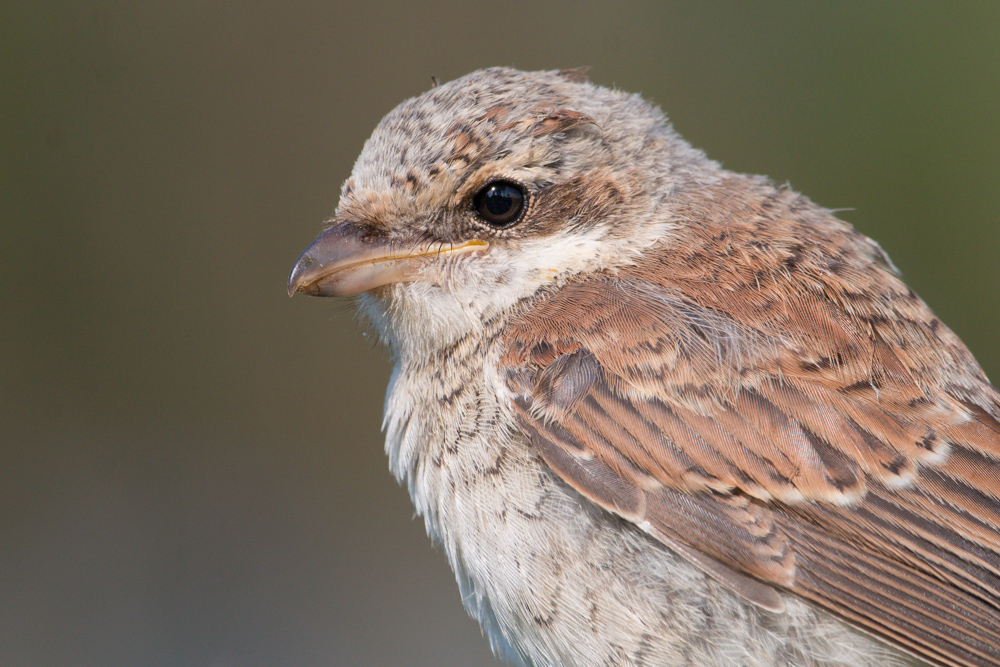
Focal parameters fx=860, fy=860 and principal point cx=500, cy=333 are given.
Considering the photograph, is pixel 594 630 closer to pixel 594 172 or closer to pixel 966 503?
pixel 966 503

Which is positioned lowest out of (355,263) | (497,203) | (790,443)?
(790,443)

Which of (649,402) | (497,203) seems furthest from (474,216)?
(649,402)

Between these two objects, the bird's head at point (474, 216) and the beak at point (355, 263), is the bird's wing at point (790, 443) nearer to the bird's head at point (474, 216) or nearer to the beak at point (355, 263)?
the bird's head at point (474, 216)

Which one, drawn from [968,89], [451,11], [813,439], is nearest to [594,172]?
[813,439]

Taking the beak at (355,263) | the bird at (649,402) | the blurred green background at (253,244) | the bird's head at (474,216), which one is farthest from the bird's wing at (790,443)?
the blurred green background at (253,244)

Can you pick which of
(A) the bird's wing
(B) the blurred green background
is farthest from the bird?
(B) the blurred green background

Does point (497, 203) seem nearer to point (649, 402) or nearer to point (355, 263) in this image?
point (355, 263)
